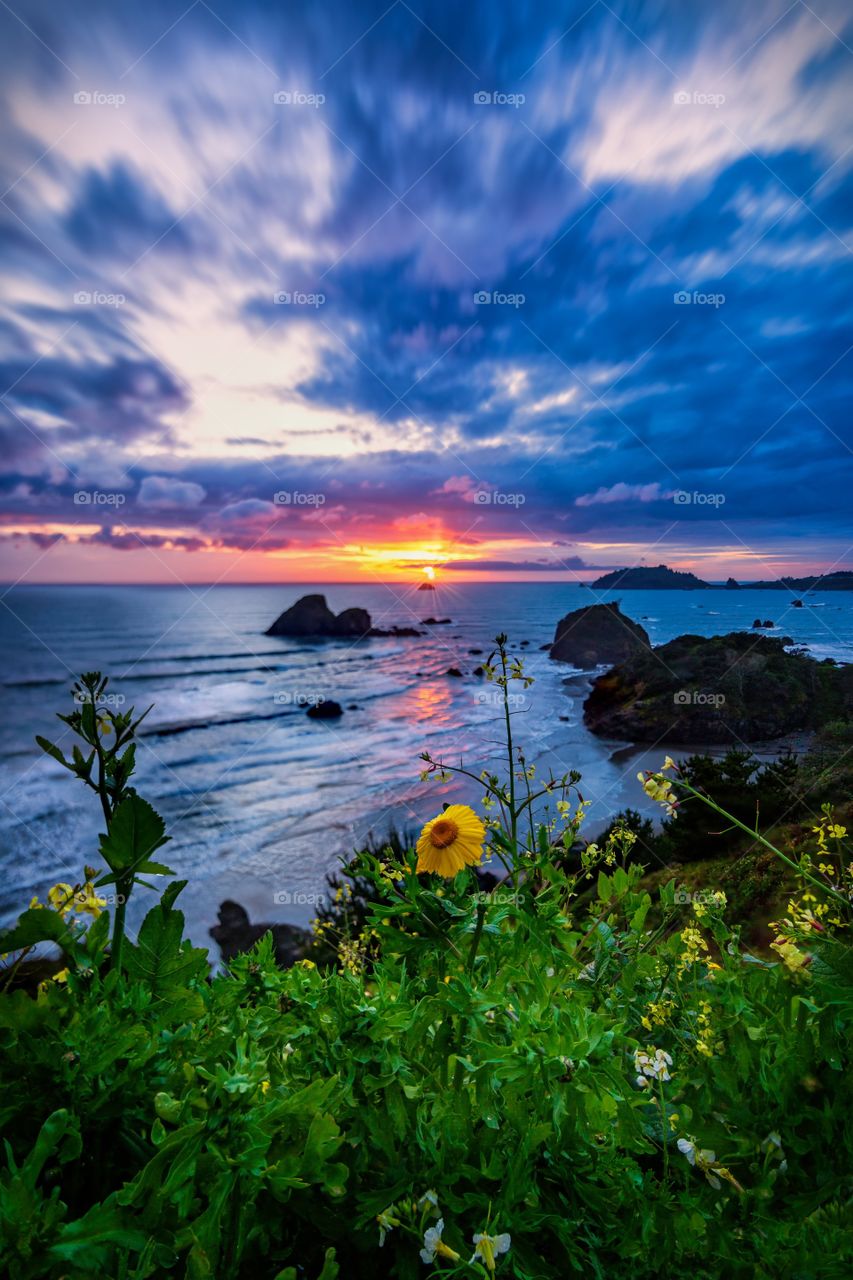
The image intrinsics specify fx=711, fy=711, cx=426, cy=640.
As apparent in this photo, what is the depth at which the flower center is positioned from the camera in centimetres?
84

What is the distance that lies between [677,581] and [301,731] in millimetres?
8686

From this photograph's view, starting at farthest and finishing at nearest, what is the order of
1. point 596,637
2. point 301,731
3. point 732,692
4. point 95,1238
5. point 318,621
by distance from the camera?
point 318,621
point 301,731
point 596,637
point 732,692
point 95,1238

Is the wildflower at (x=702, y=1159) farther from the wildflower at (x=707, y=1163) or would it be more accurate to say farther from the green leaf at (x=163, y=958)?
the green leaf at (x=163, y=958)

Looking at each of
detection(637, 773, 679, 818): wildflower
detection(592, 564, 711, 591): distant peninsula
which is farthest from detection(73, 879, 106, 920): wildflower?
detection(592, 564, 711, 591): distant peninsula

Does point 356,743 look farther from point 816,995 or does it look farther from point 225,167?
point 816,995

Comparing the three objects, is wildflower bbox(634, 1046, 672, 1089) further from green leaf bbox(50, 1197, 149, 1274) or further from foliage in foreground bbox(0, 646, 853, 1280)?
green leaf bbox(50, 1197, 149, 1274)

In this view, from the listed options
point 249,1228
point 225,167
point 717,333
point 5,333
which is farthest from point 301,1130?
point 5,333

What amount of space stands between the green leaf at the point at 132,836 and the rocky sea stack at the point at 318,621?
15767 mm

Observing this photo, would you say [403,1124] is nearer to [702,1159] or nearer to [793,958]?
[702,1159]

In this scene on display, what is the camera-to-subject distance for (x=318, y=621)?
708 inches

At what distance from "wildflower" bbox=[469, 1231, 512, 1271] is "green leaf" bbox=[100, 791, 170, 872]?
16.2 inches

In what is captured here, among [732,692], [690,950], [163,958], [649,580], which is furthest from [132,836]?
[649,580]

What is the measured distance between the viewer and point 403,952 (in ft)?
2.76

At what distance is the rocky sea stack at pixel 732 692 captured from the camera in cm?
491
